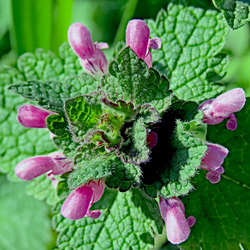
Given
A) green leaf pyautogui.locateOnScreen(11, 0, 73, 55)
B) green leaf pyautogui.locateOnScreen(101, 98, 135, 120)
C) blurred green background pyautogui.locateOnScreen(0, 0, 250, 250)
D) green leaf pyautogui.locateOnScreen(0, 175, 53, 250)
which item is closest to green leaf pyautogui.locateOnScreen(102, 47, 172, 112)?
green leaf pyautogui.locateOnScreen(101, 98, 135, 120)

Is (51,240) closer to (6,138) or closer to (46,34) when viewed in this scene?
(6,138)

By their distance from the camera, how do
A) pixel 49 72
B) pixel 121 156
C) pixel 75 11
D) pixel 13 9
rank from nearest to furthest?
1. pixel 121 156
2. pixel 49 72
3. pixel 13 9
4. pixel 75 11

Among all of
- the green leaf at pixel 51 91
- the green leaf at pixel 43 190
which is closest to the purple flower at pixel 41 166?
the green leaf at pixel 51 91

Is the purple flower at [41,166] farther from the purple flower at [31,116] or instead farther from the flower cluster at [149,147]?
the purple flower at [31,116]

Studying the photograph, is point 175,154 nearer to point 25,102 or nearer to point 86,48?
point 86,48

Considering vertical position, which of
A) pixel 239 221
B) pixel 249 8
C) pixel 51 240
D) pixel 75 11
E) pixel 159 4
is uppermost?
pixel 249 8

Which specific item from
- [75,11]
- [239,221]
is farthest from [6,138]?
[75,11]
